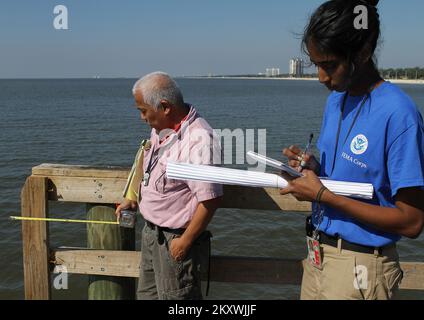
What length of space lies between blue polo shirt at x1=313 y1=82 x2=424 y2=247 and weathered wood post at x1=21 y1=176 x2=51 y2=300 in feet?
7.60

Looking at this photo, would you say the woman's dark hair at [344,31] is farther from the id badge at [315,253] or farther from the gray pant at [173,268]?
the gray pant at [173,268]

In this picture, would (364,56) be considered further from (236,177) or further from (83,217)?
(83,217)

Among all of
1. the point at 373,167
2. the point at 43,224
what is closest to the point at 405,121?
the point at 373,167

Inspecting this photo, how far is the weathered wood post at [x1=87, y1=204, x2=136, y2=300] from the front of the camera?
→ 3701mm

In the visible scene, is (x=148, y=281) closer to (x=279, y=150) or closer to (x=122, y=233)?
(x=122, y=233)

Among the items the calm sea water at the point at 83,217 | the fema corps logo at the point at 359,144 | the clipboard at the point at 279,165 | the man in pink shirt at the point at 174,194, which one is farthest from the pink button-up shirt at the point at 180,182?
the fema corps logo at the point at 359,144

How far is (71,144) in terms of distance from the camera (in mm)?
23578

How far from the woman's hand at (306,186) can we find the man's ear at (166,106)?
1.13 metres

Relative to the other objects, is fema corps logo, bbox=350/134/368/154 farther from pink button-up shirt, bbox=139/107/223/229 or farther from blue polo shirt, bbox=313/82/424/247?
pink button-up shirt, bbox=139/107/223/229

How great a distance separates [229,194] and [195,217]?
481mm

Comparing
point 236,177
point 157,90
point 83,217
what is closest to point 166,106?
point 157,90

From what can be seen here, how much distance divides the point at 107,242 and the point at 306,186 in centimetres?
218

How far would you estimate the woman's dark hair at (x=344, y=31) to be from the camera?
2.05 metres

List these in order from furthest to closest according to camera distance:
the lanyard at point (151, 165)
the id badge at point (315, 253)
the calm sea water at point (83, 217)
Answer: the calm sea water at point (83, 217), the lanyard at point (151, 165), the id badge at point (315, 253)
